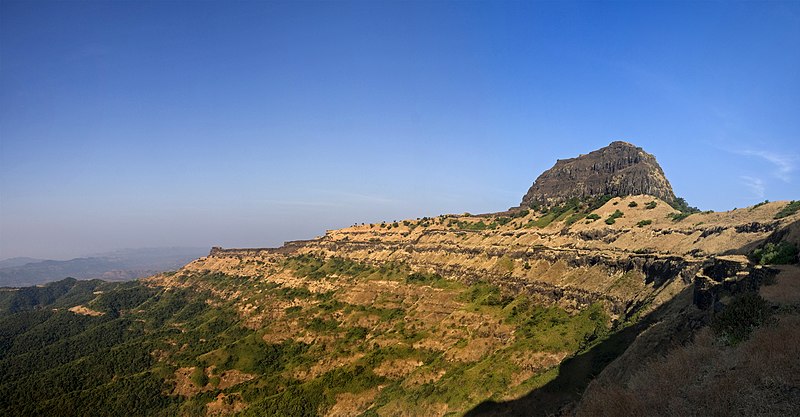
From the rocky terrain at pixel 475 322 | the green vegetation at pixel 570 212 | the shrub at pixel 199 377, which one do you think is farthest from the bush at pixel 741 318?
the shrub at pixel 199 377

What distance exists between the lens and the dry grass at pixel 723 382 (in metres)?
15.1

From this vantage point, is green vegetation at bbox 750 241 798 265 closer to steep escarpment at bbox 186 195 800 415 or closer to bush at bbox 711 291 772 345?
steep escarpment at bbox 186 195 800 415

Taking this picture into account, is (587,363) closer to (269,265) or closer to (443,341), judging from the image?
(443,341)

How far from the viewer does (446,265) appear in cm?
10800

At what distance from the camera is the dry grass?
15125mm

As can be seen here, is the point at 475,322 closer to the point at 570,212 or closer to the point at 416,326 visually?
the point at 416,326

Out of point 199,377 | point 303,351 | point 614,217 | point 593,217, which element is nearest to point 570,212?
point 593,217

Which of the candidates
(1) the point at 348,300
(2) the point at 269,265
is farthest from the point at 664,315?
(2) the point at 269,265

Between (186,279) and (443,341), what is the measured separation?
140 metres

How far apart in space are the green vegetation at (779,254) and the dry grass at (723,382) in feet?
49.3

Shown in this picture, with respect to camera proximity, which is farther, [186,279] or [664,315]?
[186,279]

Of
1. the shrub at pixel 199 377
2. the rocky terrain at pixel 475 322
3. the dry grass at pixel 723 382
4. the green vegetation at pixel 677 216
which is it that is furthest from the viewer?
the shrub at pixel 199 377

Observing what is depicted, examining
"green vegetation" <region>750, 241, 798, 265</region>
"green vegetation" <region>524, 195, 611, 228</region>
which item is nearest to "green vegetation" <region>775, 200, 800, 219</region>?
"green vegetation" <region>750, 241, 798, 265</region>

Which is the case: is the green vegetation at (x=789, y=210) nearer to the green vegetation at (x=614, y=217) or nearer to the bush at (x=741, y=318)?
the green vegetation at (x=614, y=217)
